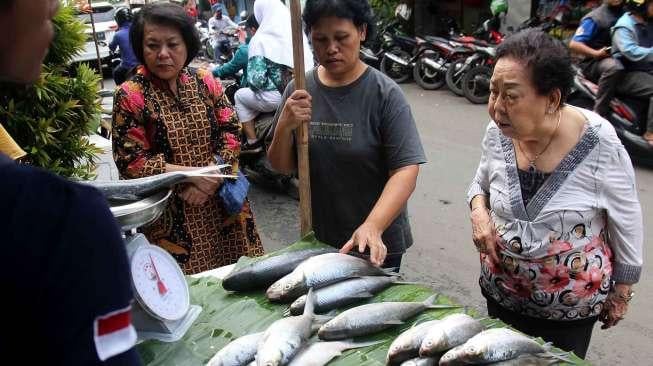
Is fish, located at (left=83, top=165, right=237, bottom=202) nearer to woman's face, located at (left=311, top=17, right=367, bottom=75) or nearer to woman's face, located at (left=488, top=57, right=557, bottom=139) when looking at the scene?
woman's face, located at (left=311, top=17, right=367, bottom=75)

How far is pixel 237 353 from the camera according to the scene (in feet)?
5.97

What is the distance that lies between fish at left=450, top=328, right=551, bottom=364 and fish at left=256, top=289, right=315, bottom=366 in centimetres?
50

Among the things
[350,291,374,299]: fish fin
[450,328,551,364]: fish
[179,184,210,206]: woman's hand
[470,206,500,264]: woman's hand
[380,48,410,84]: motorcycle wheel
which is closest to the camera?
[450,328,551,364]: fish

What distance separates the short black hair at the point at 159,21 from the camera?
2830mm

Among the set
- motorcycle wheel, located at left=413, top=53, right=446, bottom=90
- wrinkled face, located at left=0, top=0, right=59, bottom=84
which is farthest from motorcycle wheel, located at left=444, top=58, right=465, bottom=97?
wrinkled face, located at left=0, top=0, right=59, bottom=84

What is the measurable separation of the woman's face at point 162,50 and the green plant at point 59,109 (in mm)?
764

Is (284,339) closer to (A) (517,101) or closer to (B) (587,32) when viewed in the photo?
(A) (517,101)

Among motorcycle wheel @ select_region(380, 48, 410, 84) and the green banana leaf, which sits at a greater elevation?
the green banana leaf

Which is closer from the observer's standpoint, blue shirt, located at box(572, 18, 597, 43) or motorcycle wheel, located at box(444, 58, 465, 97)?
blue shirt, located at box(572, 18, 597, 43)

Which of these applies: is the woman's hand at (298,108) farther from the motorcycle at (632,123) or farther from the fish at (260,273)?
the motorcycle at (632,123)

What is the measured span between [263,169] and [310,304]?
4.27 meters

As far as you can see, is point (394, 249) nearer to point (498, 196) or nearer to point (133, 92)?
point (498, 196)

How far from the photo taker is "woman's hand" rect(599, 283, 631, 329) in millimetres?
2160

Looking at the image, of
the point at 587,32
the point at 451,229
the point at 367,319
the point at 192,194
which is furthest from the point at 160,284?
the point at 587,32
